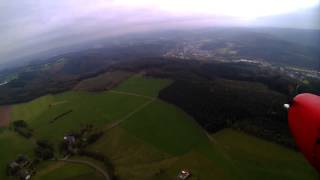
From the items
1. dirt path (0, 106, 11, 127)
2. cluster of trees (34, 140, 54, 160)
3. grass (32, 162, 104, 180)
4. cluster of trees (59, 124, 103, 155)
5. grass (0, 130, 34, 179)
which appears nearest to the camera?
grass (32, 162, 104, 180)

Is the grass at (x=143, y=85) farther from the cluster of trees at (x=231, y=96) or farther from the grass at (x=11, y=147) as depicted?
the grass at (x=11, y=147)

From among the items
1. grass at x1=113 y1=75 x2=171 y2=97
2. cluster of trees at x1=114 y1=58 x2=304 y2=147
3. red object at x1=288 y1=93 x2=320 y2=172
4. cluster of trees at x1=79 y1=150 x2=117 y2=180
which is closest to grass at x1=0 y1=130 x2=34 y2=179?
cluster of trees at x1=79 y1=150 x2=117 y2=180

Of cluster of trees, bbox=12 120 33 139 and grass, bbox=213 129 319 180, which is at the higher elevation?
grass, bbox=213 129 319 180

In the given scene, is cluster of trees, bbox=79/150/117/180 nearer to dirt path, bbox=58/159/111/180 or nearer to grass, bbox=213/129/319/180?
dirt path, bbox=58/159/111/180

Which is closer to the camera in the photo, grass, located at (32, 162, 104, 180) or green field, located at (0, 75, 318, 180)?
green field, located at (0, 75, 318, 180)

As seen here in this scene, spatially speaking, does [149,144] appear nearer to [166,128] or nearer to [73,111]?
[166,128]

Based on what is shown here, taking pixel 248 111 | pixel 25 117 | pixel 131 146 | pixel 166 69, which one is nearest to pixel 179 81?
pixel 166 69

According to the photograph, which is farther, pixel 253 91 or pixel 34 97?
pixel 34 97

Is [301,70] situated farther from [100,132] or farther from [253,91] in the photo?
[100,132]

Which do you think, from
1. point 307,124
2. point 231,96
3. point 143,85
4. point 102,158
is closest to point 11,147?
point 102,158
